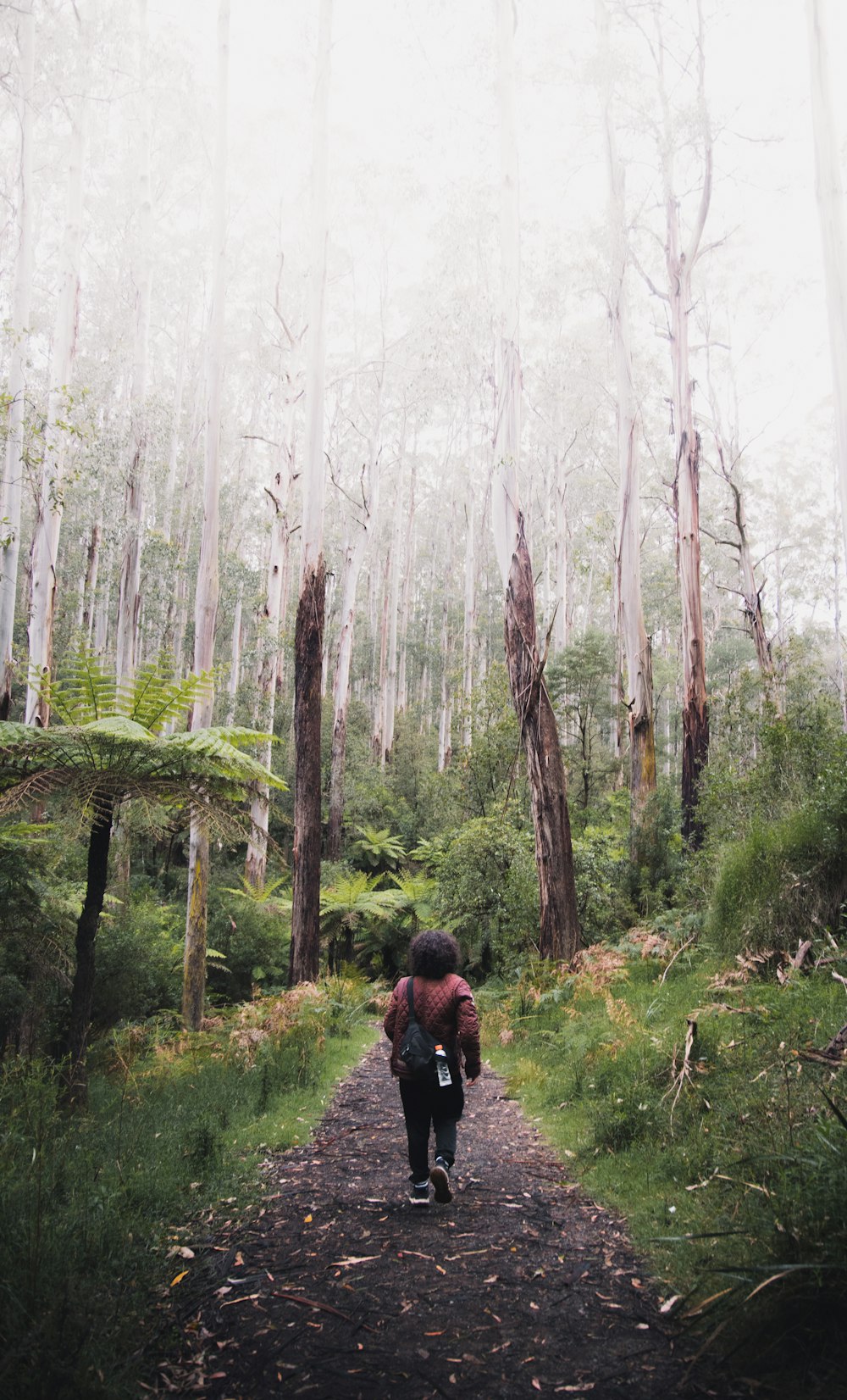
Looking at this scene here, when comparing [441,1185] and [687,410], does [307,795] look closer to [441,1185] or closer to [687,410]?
[441,1185]

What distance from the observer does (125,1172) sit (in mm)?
3441

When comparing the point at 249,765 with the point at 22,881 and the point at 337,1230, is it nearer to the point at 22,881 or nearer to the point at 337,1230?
the point at 22,881

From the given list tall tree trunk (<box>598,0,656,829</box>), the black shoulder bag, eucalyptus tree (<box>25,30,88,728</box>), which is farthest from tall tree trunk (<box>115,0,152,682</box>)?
the black shoulder bag

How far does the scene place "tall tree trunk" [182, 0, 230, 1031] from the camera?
9.15 meters

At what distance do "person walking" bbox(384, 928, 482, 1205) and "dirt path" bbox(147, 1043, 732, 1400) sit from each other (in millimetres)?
195

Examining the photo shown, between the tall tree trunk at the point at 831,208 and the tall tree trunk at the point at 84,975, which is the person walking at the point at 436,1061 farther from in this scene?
the tall tree trunk at the point at 831,208

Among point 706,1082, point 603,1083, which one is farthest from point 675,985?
point 706,1082

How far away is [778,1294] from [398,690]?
30.6m

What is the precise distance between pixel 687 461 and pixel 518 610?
6.70 m

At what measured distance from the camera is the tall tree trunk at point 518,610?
27.8ft

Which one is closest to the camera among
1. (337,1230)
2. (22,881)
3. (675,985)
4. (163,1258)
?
(163,1258)

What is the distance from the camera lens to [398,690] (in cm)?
3256

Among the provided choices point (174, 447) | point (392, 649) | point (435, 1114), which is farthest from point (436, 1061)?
point (174, 447)

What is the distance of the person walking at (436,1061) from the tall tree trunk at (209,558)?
582 cm
